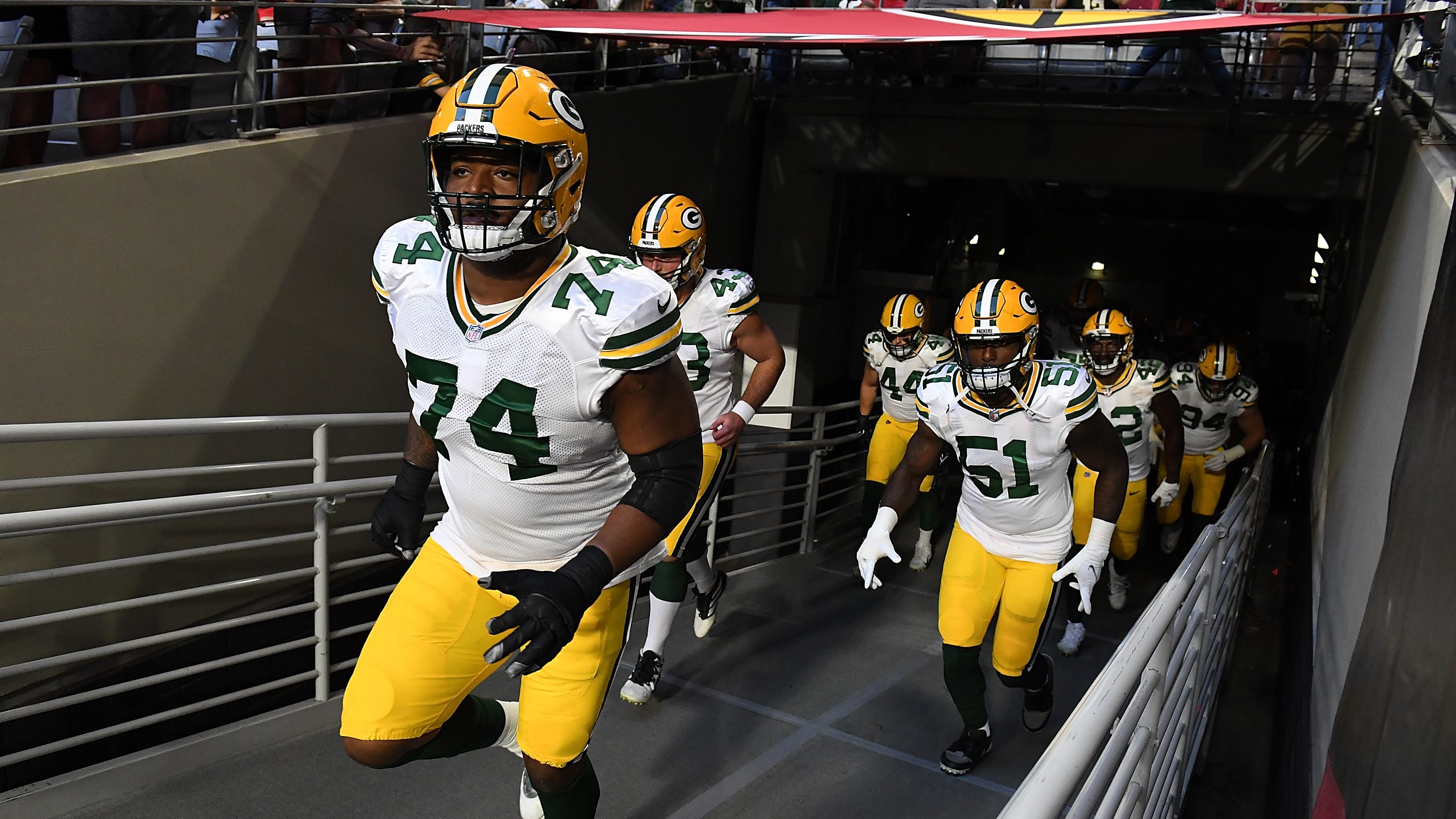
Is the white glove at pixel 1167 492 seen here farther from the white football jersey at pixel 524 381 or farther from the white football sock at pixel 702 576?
the white football jersey at pixel 524 381

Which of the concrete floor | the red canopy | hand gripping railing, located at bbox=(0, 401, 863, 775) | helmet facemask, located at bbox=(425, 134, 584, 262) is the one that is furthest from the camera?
the red canopy

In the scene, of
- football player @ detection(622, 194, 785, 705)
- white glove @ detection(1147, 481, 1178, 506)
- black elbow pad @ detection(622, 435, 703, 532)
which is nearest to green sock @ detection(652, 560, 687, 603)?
football player @ detection(622, 194, 785, 705)

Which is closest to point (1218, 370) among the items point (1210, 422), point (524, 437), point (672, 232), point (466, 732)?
point (1210, 422)

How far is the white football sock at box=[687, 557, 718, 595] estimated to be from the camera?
19.8 ft

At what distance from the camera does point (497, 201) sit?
2.61 m

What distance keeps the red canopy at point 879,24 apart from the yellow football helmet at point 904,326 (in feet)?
7.08

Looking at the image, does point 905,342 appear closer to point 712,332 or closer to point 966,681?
point 712,332

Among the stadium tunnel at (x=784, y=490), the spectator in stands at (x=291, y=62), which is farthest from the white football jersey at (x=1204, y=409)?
the spectator in stands at (x=291, y=62)

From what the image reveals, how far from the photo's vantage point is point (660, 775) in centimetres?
450

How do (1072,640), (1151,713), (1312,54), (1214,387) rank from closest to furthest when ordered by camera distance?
1. (1151,713)
2. (1072,640)
3. (1214,387)
4. (1312,54)

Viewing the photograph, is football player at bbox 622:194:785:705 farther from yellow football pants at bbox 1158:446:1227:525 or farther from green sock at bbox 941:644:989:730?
yellow football pants at bbox 1158:446:1227:525

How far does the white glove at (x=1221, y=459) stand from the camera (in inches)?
383

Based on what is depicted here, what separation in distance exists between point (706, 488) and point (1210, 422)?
21.0 ft

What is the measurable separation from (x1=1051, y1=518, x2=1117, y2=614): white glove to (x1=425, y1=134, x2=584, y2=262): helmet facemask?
3.01 m
